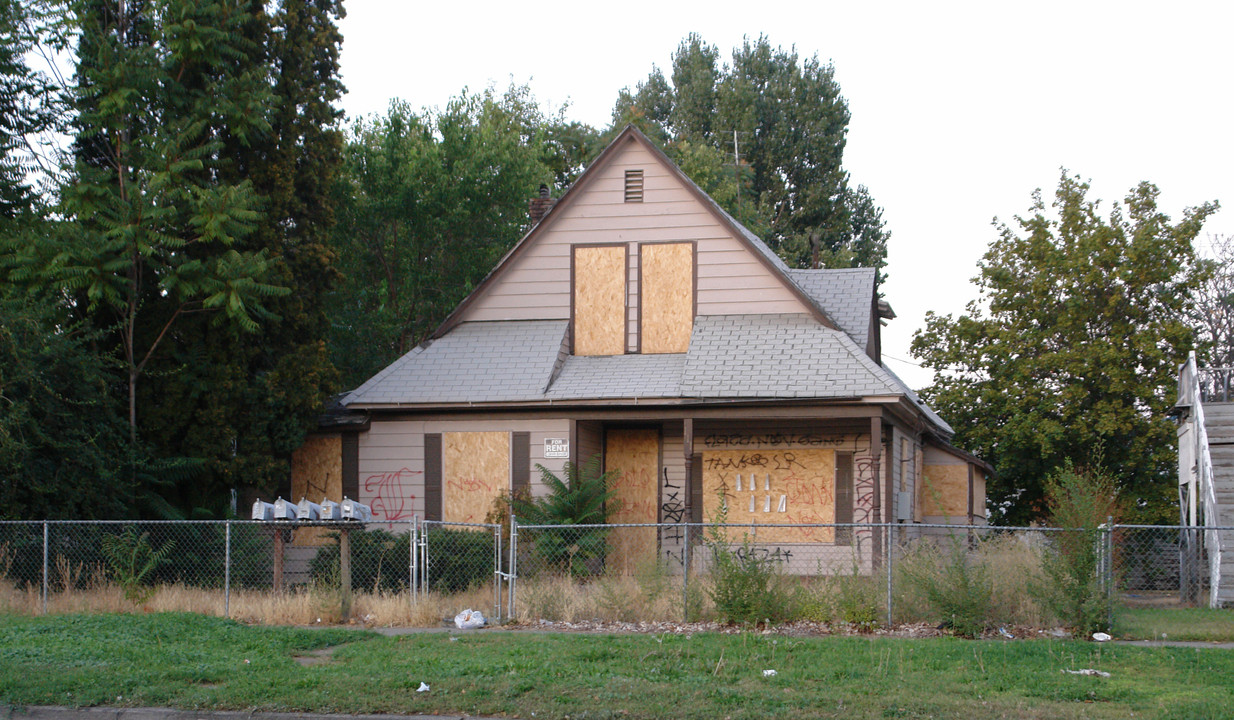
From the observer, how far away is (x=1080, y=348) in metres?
27.8

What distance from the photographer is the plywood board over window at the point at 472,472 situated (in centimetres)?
2058

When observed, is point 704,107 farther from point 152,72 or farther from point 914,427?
point 152,72

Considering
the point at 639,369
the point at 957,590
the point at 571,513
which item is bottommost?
the point at 957,590

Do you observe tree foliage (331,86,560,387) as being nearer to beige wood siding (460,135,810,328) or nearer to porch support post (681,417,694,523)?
beige wood siding (460,135,810,328)

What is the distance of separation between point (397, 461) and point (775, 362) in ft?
23.0

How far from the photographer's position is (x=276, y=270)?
19625 mm

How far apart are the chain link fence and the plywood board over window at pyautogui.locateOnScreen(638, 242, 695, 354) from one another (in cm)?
359

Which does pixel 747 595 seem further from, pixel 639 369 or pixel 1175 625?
pixel 639 369

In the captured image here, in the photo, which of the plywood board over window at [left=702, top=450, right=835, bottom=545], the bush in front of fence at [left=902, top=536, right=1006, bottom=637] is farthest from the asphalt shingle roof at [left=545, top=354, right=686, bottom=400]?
the bush in front of fence at [left=902, top=536, right=1006, bottom=637]

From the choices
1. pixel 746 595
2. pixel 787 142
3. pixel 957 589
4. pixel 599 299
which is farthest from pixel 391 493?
pixel 787 142

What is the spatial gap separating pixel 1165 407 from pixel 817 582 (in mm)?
16461

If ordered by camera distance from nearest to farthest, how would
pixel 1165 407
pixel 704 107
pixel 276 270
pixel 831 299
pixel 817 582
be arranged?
1. pixel 817 582
2. pixel 276 270
3. pixel 831 299
4. pixel 1165 407
5. pixel 704 107

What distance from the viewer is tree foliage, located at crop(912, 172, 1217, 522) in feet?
89.7

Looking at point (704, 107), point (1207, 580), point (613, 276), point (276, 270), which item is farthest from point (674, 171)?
point (704, 107)
